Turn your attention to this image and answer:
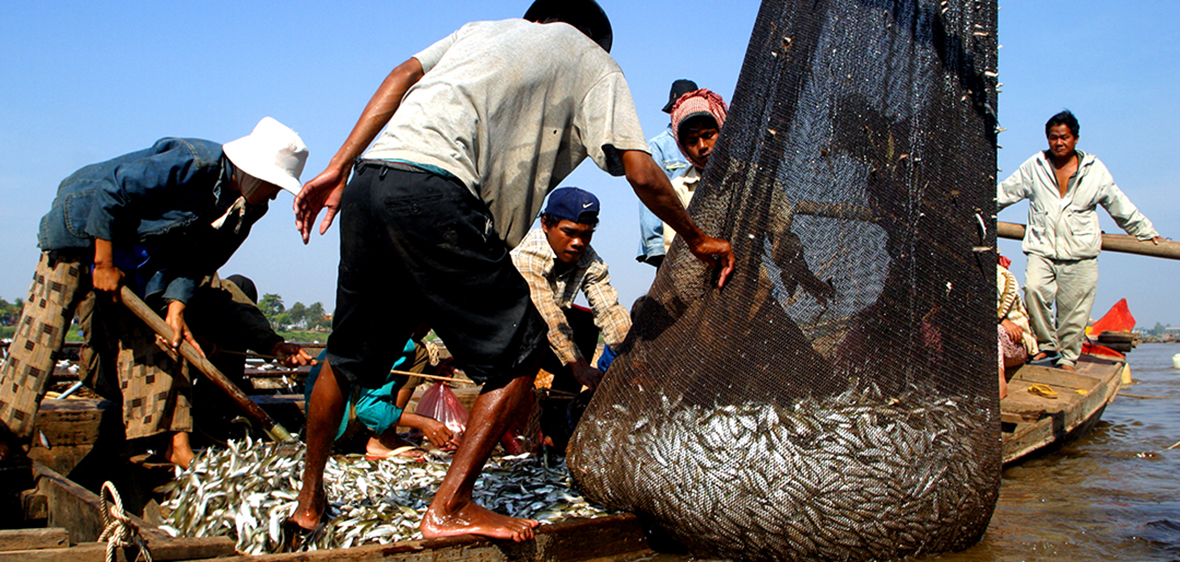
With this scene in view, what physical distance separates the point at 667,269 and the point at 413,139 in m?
1.20

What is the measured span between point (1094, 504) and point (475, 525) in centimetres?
305

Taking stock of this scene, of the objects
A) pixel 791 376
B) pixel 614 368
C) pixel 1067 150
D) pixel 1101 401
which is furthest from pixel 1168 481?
pixel 1067 150

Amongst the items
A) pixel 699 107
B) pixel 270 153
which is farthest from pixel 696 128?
pixel 270 153

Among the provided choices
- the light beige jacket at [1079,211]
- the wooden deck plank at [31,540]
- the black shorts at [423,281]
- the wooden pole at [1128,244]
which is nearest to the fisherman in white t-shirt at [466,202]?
the black shorts at [423,281]

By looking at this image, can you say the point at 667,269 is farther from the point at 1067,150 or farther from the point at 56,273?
the point at 1067,150

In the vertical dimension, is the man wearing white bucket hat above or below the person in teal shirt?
above

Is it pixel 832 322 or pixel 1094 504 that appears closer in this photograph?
pixel 832 322

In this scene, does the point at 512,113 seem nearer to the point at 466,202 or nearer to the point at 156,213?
the point at 466,202

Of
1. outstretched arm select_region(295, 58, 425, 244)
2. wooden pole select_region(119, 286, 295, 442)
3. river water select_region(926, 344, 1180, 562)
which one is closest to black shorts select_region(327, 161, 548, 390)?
outstretched arm select_region(295, 58, 425, 244)

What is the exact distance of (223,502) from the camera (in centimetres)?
311

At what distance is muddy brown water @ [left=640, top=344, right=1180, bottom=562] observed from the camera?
2898 millimetres

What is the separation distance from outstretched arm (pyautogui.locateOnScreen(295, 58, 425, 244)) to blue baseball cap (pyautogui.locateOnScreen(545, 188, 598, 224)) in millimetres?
1616

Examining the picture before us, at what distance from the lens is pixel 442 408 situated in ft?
15.5

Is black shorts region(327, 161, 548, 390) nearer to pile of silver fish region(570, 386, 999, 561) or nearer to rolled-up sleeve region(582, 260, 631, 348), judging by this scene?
pile of silver fish region(570, 386, 999, 561)
